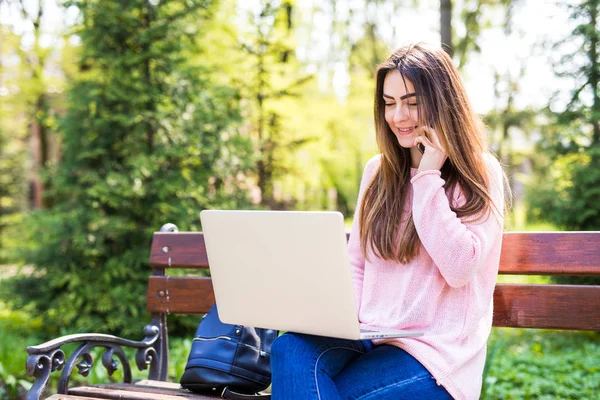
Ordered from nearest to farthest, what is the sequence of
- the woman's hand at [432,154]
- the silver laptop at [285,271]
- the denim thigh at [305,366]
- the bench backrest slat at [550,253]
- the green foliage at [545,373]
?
the silver laptop at [285,271], the denim thigh at [305,366], the woman's hand at [432,154], the bench backrest slat at [550,253], the green foliage at [545,373]

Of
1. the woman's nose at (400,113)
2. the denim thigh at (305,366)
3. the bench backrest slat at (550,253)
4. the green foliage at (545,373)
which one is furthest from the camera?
the green foliage at (545,373)

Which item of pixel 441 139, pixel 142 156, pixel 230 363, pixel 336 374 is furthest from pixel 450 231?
pixel 142 156

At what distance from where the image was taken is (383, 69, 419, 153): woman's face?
6.97 ft

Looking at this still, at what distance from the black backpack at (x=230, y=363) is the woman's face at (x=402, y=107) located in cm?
87

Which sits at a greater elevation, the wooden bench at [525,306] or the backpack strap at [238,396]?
the wooden bench at [525,306]

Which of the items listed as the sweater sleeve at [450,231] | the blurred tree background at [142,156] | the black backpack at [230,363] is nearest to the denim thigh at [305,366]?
the black backpack at [230,363]

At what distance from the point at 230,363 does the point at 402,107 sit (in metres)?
1.07

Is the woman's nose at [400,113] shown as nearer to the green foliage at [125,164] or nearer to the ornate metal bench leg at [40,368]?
the ornate metal bench leg at [40,368]

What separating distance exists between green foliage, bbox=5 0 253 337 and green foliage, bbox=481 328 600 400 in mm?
2431

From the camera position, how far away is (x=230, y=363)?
2.21 metres

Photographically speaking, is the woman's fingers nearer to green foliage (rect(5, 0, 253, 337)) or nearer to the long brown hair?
the long brown hair

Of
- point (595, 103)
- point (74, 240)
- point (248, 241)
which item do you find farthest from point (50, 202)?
point (248, 241)

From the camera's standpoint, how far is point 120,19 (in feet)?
16.0

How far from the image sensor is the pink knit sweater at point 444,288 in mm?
1896
